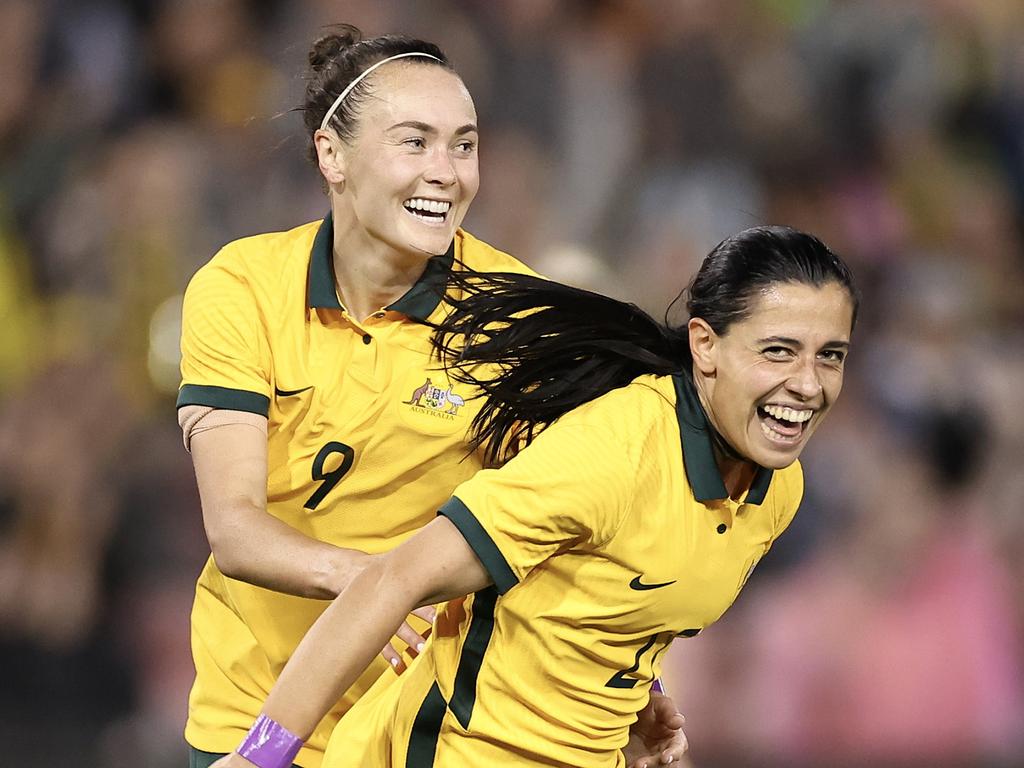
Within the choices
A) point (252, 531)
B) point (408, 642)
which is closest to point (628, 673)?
point (408, 642)

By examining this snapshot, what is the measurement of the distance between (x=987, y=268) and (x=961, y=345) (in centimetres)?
51

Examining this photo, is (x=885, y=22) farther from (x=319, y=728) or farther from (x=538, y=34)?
(x=319, y=728)

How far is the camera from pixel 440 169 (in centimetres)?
293

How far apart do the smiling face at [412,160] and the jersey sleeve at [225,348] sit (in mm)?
282

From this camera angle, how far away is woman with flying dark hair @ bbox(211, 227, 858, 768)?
2230 millimetres

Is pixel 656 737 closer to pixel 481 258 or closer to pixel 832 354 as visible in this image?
pixel 832 354

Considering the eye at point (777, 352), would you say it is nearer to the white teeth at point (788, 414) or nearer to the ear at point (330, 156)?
the white teeth at point (788, 414)

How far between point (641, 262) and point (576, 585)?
13.1 feet

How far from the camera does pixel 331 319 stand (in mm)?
3016

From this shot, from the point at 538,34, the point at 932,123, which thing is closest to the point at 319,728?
the point at 538,34

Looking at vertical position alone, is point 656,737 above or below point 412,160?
below

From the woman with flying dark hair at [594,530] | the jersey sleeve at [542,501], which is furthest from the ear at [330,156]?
the jersey sleeve at [542,501]

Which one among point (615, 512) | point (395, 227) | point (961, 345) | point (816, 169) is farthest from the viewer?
point (816, 169)

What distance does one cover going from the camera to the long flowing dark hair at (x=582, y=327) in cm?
242
